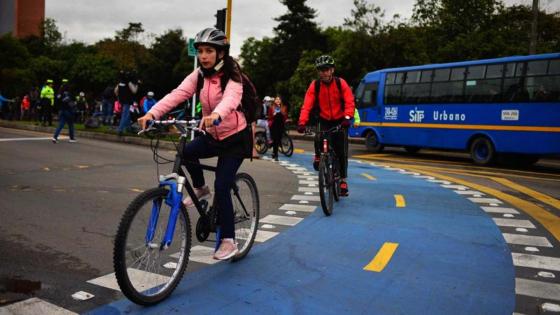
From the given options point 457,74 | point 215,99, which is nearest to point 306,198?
point 215,99

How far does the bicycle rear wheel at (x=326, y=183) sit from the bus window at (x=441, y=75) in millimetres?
11353

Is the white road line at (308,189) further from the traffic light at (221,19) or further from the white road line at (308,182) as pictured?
the traffic light at (221,19)

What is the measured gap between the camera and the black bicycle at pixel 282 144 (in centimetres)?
1559

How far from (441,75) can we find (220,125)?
14.4 m

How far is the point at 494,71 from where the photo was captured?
1547 centimetres

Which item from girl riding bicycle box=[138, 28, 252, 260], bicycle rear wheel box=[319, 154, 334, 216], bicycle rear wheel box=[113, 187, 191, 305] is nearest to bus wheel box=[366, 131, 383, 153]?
bicycle rear wheel box=[319, 154, 334, 216]

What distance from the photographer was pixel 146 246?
3.49 meters

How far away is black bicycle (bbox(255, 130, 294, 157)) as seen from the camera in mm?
15594

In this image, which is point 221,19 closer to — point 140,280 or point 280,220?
point 280,220

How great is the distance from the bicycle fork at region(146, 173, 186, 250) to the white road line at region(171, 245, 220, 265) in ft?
3.20

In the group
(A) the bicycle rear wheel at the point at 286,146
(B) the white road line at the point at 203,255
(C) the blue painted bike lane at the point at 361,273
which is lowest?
(B) the white road line at the point at 203,255

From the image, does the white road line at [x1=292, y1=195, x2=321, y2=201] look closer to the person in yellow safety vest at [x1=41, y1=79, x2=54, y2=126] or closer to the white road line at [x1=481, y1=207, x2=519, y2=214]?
the white road line at [x1=481, y1=207, x2=519, y2=214]

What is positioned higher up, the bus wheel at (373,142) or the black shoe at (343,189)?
the bus wheel at (373,142)

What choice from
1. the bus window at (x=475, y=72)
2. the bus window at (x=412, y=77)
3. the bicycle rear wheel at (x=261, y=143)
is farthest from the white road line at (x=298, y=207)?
the bus window at (x=412, y=77)
